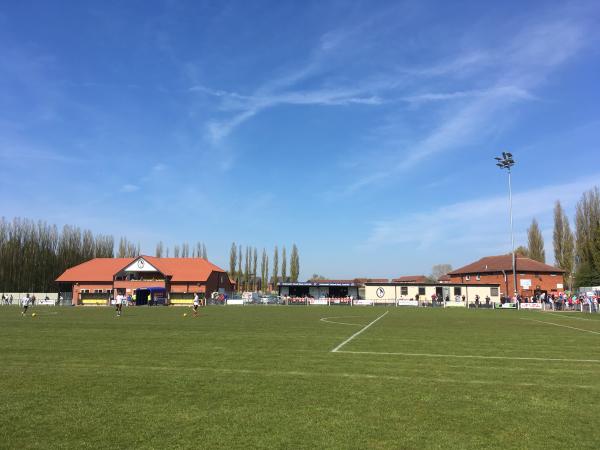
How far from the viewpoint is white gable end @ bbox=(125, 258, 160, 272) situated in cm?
8218

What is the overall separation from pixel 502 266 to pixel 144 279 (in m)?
68.5

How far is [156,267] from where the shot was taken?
82.3m

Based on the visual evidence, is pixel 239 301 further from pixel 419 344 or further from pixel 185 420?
pixel 185 420

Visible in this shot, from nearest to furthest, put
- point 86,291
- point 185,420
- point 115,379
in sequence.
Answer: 1. point 185,420
2. point 115,379
3. point 86,291

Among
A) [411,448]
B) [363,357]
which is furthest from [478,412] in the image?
[363,357]

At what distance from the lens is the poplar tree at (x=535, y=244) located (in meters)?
101

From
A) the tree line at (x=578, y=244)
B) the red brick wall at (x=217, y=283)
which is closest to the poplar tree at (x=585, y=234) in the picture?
the tree line at (x=578, y=244)

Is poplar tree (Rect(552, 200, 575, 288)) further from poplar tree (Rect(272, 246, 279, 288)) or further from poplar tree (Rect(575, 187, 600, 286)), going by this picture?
poplar tree (Rect(272, 246, 279, 288))

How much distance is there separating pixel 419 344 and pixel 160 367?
10.3m

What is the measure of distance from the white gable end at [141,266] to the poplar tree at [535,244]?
8156cm

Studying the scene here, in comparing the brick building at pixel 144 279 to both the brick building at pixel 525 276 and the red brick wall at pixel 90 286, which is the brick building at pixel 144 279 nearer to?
the red brick wall at pixel 90 286

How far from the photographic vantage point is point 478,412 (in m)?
8.22

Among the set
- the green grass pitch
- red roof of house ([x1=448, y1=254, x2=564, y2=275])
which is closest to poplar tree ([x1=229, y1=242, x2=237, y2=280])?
red roof of house ([x1=448, y1=254, x2=564, y2=275])

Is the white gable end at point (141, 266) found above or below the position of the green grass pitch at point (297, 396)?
above
